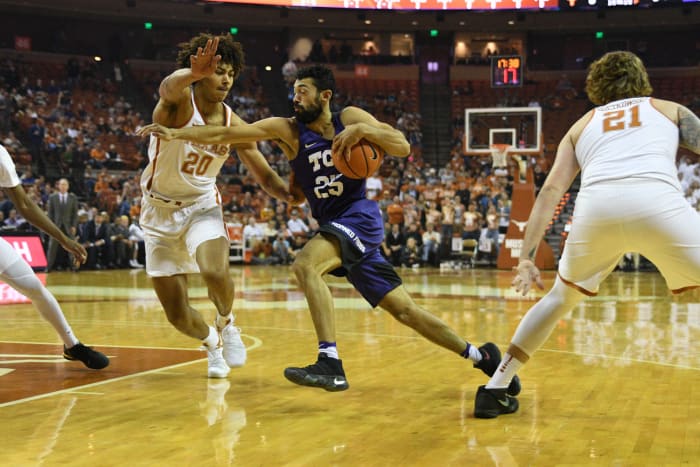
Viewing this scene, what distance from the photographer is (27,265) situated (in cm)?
597

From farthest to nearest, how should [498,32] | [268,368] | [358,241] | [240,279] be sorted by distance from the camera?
1. [498,32]
2. [240,279]
3. [268,368]
4. [358,241]

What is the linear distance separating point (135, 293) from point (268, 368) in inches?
291

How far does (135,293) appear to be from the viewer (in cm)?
1325

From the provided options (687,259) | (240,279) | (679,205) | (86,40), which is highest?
(86,40)

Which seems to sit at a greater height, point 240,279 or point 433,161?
point 433,161

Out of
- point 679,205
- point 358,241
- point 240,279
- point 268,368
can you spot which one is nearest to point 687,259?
point 679,205

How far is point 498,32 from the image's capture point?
35438 millimetres

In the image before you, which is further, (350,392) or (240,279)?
(240,279)

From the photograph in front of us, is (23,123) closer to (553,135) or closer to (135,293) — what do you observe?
(135,293)

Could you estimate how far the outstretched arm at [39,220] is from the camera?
583cm

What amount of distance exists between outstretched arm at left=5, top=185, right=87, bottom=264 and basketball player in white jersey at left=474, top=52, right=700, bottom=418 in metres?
2.91

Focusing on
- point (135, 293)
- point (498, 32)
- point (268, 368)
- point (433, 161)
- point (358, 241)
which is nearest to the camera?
point (358, 241)

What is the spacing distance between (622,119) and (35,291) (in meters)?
4.00

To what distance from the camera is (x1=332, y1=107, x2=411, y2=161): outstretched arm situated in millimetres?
4980
